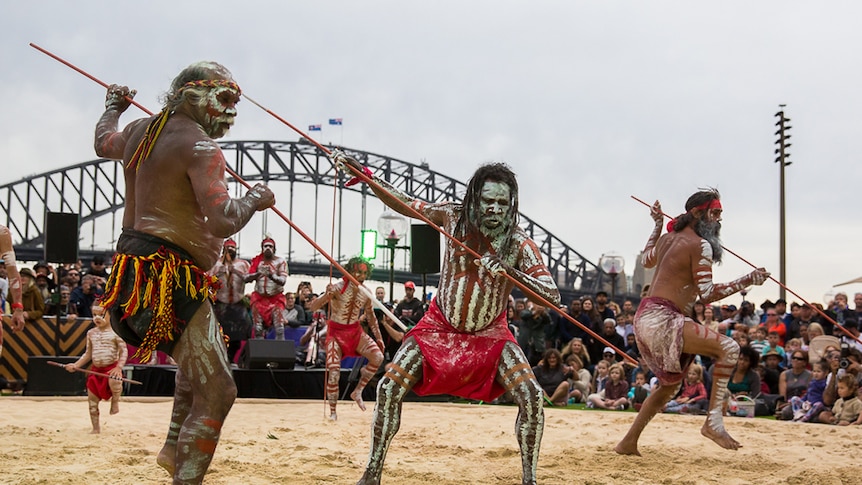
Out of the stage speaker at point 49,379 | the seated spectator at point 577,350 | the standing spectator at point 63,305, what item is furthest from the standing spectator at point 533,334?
the standing spectator at point 63,305

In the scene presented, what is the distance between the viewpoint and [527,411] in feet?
16.1

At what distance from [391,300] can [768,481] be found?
29.2 ft

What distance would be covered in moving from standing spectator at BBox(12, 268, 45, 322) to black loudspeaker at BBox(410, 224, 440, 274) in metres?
5.40

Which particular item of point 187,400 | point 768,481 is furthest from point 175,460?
point 768,481

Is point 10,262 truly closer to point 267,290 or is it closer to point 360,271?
point 360,271

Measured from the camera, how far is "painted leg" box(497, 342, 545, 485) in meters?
4.89

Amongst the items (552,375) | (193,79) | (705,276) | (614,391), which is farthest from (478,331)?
(552,375)

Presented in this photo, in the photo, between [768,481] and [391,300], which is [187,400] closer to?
[768,481]

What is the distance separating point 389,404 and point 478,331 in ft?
2.08

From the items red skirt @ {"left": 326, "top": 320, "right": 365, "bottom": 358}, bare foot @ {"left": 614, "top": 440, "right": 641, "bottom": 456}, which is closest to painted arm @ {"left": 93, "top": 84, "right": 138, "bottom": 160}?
bare foot @ {"left": 614, "top": 440, "right": 641, "bottom": 456}

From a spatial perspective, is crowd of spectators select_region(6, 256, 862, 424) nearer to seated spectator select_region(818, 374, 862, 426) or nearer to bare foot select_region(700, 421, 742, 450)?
seated spectator select_region(818, 374, 862, 426)

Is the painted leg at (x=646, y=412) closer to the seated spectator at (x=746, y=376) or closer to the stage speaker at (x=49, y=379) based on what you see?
the seated spectator at (x=746, y=376)

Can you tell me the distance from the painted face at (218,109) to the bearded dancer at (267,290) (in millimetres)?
8657

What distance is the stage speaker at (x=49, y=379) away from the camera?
11.7m
